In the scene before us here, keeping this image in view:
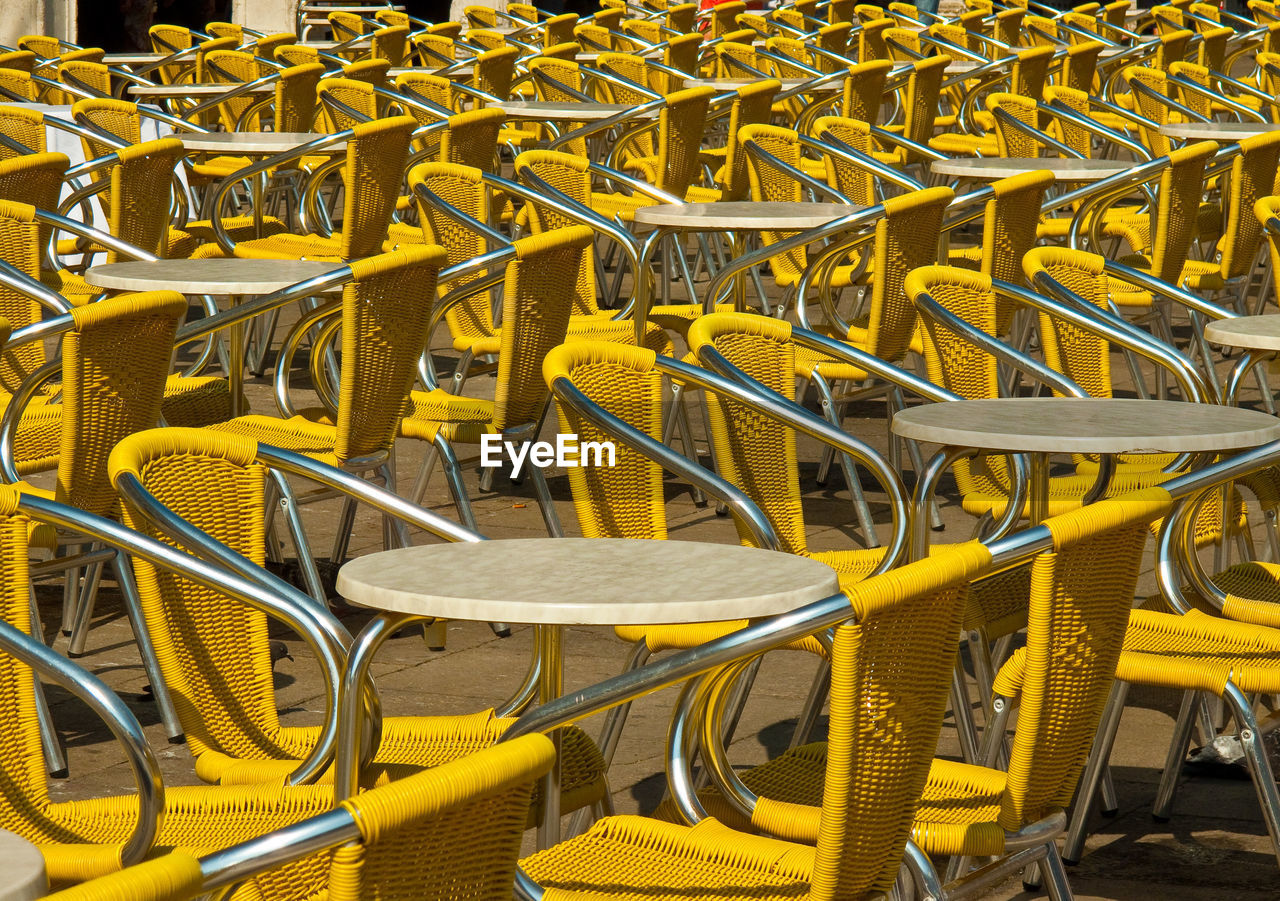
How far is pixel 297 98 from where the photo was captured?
9.20m

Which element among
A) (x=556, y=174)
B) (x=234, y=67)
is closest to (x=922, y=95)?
(x=556, y=174)

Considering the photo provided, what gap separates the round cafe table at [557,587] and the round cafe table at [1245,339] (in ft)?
5.58

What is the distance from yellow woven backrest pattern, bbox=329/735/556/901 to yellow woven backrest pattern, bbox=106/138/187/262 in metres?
4.57

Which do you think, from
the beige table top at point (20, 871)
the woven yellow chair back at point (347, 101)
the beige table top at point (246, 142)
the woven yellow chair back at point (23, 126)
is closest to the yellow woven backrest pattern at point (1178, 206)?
the beige table top at point (246, 142)

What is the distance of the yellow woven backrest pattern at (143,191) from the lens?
19.6 feet

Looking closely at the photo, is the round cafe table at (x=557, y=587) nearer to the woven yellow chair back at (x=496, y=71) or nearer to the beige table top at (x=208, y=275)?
the beige table top at (x=208, y=275)

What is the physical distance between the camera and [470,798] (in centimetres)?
162

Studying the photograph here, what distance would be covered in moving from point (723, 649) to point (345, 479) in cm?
103

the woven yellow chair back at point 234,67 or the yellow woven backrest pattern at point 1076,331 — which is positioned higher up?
the yellow woven backrest pattern at point 1076,331

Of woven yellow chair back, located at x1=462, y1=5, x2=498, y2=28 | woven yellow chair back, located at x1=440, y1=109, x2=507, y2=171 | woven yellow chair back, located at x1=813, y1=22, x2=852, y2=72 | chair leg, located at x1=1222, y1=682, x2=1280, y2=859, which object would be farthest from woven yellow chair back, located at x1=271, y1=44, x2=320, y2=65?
chair leg, located at x1=1222, y1=682, x2=1280, y2=859

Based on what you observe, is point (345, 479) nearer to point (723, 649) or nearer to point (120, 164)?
point (723, 649)

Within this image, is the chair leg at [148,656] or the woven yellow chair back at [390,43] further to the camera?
the woven yellow chair back at [390,43]

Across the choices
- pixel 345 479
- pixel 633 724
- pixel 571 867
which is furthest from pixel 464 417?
pixel 571 867

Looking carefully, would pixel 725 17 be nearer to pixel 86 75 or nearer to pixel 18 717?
pixel 86 75
